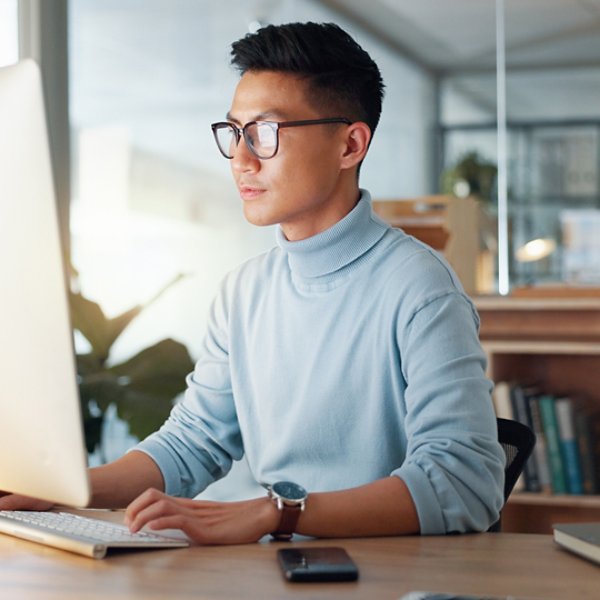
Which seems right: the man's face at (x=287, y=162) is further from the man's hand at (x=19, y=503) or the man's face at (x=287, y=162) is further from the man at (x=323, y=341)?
the man's hand at (x=19, y=503)

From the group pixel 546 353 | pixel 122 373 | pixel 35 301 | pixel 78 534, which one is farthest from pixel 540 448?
pixel 35 301

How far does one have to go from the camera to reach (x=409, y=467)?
139 centimetres

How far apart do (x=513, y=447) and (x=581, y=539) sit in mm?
487

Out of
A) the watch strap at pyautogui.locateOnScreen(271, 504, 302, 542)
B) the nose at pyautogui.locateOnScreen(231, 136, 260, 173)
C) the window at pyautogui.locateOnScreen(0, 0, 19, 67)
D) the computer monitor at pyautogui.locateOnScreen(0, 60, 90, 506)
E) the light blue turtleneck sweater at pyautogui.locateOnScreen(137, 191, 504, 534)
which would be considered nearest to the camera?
the computer monitor at pyautogui.locateOnScreen(0, 60, 90, 506)

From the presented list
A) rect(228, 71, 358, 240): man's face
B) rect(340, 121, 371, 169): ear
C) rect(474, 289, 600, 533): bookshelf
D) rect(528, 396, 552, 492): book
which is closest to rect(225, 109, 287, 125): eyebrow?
rect(228, 71, 358, 240): man's face

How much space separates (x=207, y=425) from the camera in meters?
1.77

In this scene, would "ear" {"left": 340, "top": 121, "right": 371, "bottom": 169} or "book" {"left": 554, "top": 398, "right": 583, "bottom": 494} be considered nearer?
"ear" {"left": 340, "top": 121, "right": 371, "bottom": 169}

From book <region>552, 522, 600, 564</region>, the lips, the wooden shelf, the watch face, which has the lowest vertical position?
the wooden shelf

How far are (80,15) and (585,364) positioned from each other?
2315 millimetres

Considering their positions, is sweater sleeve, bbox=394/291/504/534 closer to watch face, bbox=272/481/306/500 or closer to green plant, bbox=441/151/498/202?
watch face, bbox=272/481/306/500

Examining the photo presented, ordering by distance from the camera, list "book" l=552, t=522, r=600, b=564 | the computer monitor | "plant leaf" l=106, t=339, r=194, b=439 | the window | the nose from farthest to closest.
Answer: the window < "plant leaf" l=106, t=339, r=194, b=439 < the nose < "book" l=552, t=522, r=600, b=564 < the computer monitor

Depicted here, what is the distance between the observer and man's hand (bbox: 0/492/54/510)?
1483 millimetres

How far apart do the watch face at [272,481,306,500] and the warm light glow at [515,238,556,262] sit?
13.4 ft

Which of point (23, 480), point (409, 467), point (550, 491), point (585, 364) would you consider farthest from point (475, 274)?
point (23, 480)
